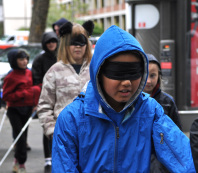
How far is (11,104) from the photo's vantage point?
6.02 meters

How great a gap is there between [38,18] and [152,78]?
43.9ft

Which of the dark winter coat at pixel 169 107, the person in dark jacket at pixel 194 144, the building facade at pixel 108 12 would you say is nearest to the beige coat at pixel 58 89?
the dark winter coat at pixel 169 107

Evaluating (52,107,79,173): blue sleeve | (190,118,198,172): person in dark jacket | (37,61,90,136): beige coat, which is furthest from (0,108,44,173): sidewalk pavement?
(52,107,79,173): blue sleeve

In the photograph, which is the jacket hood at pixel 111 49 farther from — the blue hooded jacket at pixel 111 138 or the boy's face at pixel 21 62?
the boy's face at pixel 21 62

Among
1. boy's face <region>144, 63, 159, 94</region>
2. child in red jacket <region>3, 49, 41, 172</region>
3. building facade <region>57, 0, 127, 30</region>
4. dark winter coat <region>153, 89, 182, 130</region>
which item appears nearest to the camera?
dark winter coat <region>153, 89, 182, 130</region>

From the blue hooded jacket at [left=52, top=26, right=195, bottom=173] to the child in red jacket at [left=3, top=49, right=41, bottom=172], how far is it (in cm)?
376

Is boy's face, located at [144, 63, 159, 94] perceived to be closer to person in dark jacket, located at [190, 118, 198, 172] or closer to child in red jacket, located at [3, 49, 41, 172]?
person in dark jacket, located at [190, 118, 198, 172]

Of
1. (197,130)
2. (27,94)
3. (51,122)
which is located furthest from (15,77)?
(197,130)

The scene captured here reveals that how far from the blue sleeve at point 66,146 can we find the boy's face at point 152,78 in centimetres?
165

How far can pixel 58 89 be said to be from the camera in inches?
164

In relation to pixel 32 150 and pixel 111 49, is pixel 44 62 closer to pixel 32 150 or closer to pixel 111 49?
pixel 32 150

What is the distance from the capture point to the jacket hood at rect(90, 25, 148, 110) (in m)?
2.15

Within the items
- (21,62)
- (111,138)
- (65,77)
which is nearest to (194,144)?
(111,138)

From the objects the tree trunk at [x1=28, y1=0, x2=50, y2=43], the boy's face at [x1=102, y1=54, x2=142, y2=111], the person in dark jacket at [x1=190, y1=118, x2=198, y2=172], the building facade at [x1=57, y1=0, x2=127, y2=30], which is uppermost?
the building facade at [x1=57, y1=0, x2=127, y2=30]
